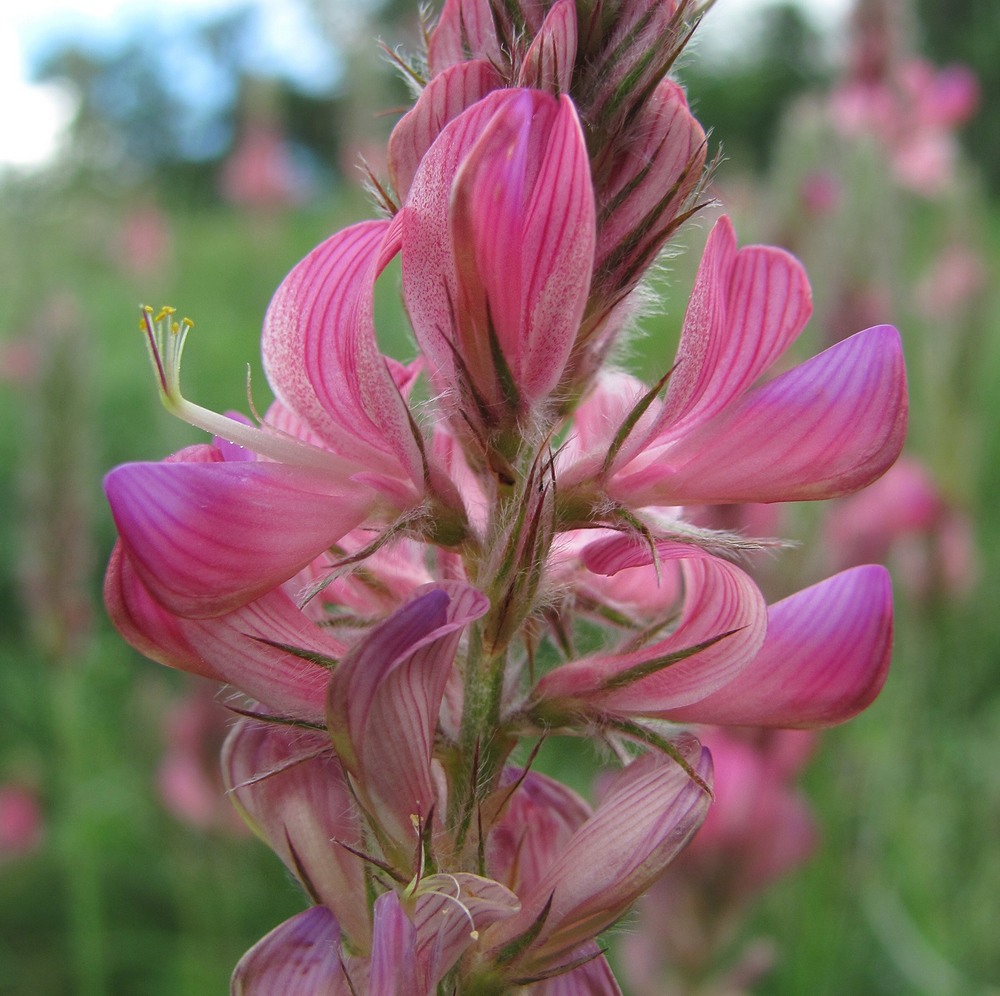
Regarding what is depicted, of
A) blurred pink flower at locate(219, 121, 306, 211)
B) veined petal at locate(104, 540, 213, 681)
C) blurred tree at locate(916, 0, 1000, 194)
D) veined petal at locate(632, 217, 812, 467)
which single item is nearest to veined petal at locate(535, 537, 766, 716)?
veined petal at locate(632, 217, 812, 467)

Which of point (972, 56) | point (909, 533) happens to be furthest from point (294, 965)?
point (972, 56)

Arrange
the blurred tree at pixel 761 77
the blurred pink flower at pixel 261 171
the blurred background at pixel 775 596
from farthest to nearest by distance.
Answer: the blurred tree at pixel 761 77
the blurred pink flower at pixel 261 171
the blurred background at pixel 775 596

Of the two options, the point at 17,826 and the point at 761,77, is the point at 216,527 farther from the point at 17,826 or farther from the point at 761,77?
the point at 761,77

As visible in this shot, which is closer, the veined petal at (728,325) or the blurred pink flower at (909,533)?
the veined petal at (728,325)

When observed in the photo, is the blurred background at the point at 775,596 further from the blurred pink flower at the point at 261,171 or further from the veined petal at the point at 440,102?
the blurred pink flower at the point at 261,171

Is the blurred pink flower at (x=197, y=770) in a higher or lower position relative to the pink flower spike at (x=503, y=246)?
lower

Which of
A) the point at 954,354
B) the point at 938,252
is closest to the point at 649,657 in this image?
the point at 954,354

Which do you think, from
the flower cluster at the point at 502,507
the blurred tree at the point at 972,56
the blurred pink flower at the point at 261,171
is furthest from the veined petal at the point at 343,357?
the blurred tree at the point at 972,56
